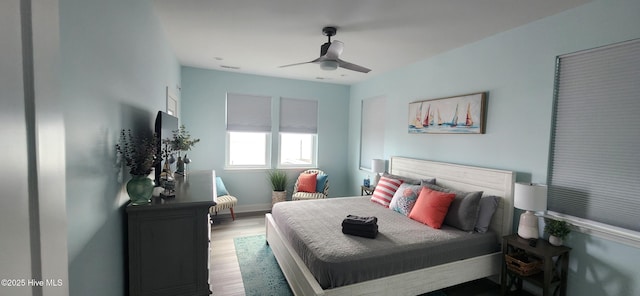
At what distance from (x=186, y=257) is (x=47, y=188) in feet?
4.35

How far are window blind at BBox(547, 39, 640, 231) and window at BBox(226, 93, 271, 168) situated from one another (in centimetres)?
422

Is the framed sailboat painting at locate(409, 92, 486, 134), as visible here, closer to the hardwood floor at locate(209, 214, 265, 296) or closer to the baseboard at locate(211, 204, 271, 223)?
the hardwood floor at locate(209, 214, 265, 296)

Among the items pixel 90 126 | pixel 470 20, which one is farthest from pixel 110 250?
pixel 470 20

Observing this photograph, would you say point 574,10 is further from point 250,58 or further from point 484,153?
point 250,58

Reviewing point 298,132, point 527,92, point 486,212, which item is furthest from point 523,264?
point 298,132

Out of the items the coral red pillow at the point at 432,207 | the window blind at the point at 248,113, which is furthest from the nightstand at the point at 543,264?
the window blind at the point at 248,113

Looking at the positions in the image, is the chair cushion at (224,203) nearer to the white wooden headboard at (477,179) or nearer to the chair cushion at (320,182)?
the chair cushion at (320,182)

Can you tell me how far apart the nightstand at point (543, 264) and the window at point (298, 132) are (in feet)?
12.2

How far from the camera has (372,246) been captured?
2258 millimetres

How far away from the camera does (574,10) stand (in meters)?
2.25

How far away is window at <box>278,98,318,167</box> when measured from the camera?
532 cm

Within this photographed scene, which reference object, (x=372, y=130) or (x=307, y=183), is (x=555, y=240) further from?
(x=307, y=183)

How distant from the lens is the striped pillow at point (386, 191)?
353 centimetres

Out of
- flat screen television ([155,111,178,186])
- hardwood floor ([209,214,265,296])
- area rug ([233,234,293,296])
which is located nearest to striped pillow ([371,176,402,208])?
area rug ([233,234,293,296])
